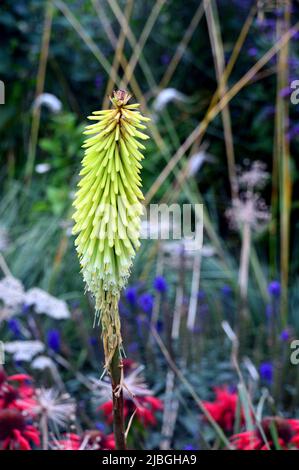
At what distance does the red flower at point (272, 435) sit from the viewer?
1.79 m

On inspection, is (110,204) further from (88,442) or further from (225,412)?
(225,412)

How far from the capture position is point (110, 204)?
1059 mm

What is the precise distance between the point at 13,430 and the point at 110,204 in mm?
879

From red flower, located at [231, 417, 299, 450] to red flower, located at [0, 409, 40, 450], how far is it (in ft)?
1.73

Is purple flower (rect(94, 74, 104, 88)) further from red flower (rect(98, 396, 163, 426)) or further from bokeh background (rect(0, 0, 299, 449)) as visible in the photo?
red flower (rect(98, 396, 163, 426))

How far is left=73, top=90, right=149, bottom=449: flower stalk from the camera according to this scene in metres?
1.01

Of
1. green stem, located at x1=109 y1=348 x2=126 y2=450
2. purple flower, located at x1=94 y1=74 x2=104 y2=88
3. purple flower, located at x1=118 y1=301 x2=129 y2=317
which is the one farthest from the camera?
purple flower, located at x1=94 y1=74 x2=104 y2=88

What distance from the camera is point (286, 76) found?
3762 mm

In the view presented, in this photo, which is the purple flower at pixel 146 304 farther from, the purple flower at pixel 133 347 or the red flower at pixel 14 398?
the red flower at pixel 14 398

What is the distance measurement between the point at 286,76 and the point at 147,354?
184 cm

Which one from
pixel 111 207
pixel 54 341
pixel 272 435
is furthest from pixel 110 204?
pixel 54 341

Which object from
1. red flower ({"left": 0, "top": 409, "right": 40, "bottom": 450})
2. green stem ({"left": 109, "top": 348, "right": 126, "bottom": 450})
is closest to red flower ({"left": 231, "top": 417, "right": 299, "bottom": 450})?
red flower ({"left": 0, "top": 409, "right": 40, "bottom": 450})

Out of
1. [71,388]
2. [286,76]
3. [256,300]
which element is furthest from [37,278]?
[286,76]

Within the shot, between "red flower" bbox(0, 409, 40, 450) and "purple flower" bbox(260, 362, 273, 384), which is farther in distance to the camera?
"purple flower" bbox(260, 362, 273, 384)
